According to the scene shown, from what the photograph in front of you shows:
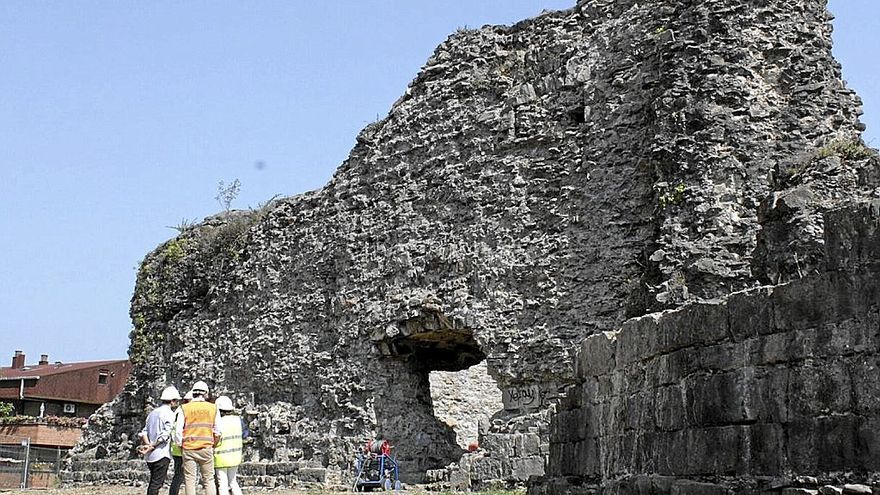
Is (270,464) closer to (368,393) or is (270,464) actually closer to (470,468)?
(368,393)

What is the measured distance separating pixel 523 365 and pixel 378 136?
5.10 m

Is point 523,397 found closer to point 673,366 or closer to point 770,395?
point 673,366

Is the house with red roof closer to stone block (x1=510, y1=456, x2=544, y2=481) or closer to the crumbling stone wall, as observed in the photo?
stone block (x1=510, y1=456, x2=544, y2=481)

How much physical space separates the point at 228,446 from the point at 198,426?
53 centimetres

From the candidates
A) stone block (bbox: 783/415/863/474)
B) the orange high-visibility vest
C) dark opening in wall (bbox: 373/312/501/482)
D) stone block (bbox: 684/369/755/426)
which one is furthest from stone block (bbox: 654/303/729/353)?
dark opening in wall (bbox: 373/312/501/482)

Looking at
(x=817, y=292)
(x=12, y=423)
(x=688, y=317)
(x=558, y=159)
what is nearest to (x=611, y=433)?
(x=688, y=317)

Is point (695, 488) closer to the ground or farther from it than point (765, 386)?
closer to the ground

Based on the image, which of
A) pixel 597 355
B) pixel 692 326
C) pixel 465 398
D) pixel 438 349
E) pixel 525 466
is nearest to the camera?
pixel 692 326

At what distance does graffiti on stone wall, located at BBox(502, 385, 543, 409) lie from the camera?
15766 millimetres

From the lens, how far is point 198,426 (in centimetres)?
1070

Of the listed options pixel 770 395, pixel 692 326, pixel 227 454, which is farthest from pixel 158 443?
pixel 770 395

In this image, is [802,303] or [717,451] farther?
[717,451]

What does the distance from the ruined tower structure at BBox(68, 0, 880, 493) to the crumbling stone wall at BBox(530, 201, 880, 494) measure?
25cm

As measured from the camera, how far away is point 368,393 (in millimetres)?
17797
